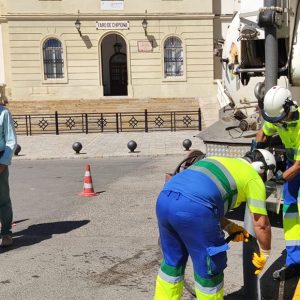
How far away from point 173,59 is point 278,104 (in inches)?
1071

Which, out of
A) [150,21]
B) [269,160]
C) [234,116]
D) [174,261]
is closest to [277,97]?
[269,160]

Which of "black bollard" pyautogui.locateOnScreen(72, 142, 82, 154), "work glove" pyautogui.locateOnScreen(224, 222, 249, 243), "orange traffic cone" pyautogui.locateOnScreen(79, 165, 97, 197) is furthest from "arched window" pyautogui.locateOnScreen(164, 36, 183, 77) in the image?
"work glove" pyautogui.locateOnScreen(224, 222, 249, 243)

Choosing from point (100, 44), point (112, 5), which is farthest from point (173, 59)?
point (112, 5)

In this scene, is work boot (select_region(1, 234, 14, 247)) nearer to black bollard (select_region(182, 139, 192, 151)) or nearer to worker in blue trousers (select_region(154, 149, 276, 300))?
worker in blue trousers (select_region(154, 149, 276, 300))

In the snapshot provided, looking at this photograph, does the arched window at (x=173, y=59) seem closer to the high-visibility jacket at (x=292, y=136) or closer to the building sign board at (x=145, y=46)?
the building sign board at (x=145, y=46)

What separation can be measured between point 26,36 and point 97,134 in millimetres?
12127

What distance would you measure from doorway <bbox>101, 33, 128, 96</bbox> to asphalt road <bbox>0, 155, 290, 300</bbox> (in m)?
23.8

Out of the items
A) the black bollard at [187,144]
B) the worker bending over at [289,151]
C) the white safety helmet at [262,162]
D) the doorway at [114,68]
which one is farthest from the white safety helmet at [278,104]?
the doorway at [114,68]

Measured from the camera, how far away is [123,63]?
34.5 metres

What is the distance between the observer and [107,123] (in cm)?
2370

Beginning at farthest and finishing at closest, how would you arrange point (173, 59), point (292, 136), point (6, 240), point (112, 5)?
point (173, 59)
point (112, 5)
point (6, 240)
point (292, 136)

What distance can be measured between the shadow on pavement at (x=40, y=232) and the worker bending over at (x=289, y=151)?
3.15 m

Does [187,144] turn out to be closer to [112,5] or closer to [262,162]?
[262,162]

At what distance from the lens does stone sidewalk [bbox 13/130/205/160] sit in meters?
15.1
